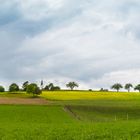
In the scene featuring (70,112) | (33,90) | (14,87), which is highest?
(14,87)

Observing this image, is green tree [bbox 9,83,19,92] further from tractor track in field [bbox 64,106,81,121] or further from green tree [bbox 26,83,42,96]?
tractor track in field [bbox 64,106,81,121]

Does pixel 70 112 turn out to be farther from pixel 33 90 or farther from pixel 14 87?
pixel 14 87

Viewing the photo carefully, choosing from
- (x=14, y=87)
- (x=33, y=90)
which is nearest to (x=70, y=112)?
(x=33, y=90)

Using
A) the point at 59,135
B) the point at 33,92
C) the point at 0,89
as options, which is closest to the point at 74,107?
the point at 33,92

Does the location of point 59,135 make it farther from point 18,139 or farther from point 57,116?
point 57,116

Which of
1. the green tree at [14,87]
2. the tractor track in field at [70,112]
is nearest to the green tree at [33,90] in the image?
the green tree at [14,87]

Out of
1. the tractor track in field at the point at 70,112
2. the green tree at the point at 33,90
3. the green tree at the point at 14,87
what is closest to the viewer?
the tractor track in field at the point at 70,112

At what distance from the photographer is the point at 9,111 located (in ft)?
269

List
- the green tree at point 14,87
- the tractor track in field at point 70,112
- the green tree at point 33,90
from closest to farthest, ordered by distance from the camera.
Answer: the tractor track in field at point 70,112, the green tree at point 33,90, the green tree at point 14,87

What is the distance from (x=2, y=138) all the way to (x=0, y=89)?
152 meters

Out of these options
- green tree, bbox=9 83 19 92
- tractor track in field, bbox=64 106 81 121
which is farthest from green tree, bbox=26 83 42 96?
tractor track in field, bbox=64 106 81 121

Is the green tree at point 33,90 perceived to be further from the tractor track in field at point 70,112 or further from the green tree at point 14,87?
the tractor track in field at point 70,112

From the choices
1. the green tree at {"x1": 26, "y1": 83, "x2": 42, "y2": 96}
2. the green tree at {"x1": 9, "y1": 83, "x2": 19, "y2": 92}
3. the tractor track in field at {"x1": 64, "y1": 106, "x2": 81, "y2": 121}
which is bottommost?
the tractor track in field at {"x1": 64, "y1": 106, "x2": 81, "y2": 121}

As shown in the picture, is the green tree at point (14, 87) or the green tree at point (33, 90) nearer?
the green tree at point (33, 90)
